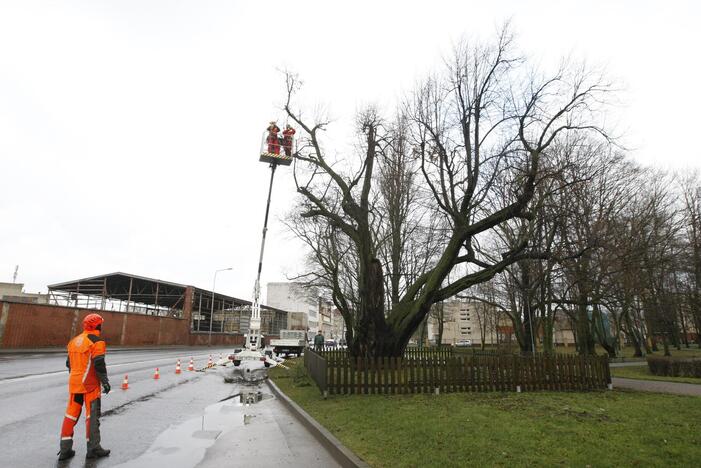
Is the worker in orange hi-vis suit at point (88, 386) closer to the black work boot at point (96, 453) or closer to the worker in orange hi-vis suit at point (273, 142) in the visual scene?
the black work boot at point (96, 453)

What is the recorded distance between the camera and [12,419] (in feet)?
24.8

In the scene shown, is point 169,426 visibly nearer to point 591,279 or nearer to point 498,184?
point 498,184

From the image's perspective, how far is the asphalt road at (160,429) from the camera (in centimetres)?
577

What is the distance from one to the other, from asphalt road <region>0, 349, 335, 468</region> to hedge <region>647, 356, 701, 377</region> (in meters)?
16.8

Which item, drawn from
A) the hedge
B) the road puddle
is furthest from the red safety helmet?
the hedge

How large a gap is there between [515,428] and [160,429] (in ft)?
20.3

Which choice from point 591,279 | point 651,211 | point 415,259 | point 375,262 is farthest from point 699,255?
point 375,262

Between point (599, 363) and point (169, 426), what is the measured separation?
40.3 ft

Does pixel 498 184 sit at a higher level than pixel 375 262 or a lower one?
higher

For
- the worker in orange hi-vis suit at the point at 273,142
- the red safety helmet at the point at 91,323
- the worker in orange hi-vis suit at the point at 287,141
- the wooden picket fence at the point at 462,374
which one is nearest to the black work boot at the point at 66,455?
the red safety helmet at the point at 91,323

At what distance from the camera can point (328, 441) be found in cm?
658

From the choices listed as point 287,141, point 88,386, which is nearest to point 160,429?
point 88,386

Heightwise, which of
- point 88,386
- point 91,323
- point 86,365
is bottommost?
point 88,386

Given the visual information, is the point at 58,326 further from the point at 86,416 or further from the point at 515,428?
the point at 515,428
